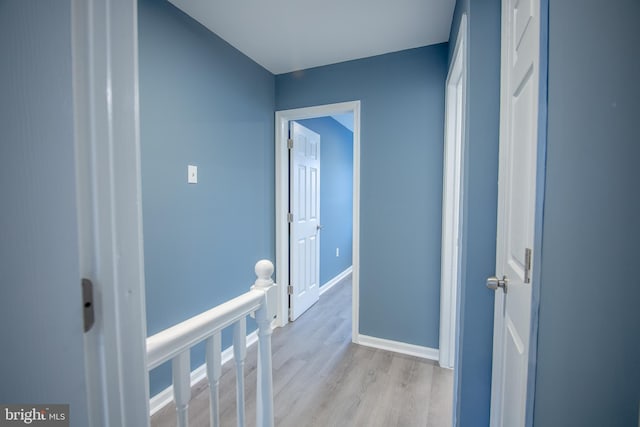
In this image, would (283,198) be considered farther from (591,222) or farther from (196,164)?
(591,222)

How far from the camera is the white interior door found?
0.71 meters

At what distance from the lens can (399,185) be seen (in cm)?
226

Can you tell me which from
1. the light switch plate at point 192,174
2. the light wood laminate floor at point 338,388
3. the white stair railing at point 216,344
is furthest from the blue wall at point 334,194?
the white stair railing at point 216,344

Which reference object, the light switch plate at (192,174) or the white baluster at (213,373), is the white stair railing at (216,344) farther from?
the light switch plate at (192,174)

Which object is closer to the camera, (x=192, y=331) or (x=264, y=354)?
(x=192, y=331)

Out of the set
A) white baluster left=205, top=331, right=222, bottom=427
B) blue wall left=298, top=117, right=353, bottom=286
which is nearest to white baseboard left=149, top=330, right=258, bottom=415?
white baluster left=205, top=331, right=222, bottom=427

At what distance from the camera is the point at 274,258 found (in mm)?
2740

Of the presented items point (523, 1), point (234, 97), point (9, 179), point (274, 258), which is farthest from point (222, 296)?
point (523, 1)

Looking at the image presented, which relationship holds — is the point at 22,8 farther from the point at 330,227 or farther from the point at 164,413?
the point at 330,227

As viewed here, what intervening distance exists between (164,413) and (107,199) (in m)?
1.78

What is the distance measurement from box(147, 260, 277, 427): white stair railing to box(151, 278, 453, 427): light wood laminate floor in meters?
0.78

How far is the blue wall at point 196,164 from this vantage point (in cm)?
161

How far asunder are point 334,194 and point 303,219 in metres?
1.33

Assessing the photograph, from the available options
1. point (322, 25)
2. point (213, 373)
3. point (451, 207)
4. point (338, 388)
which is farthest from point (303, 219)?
point (213, 373)
